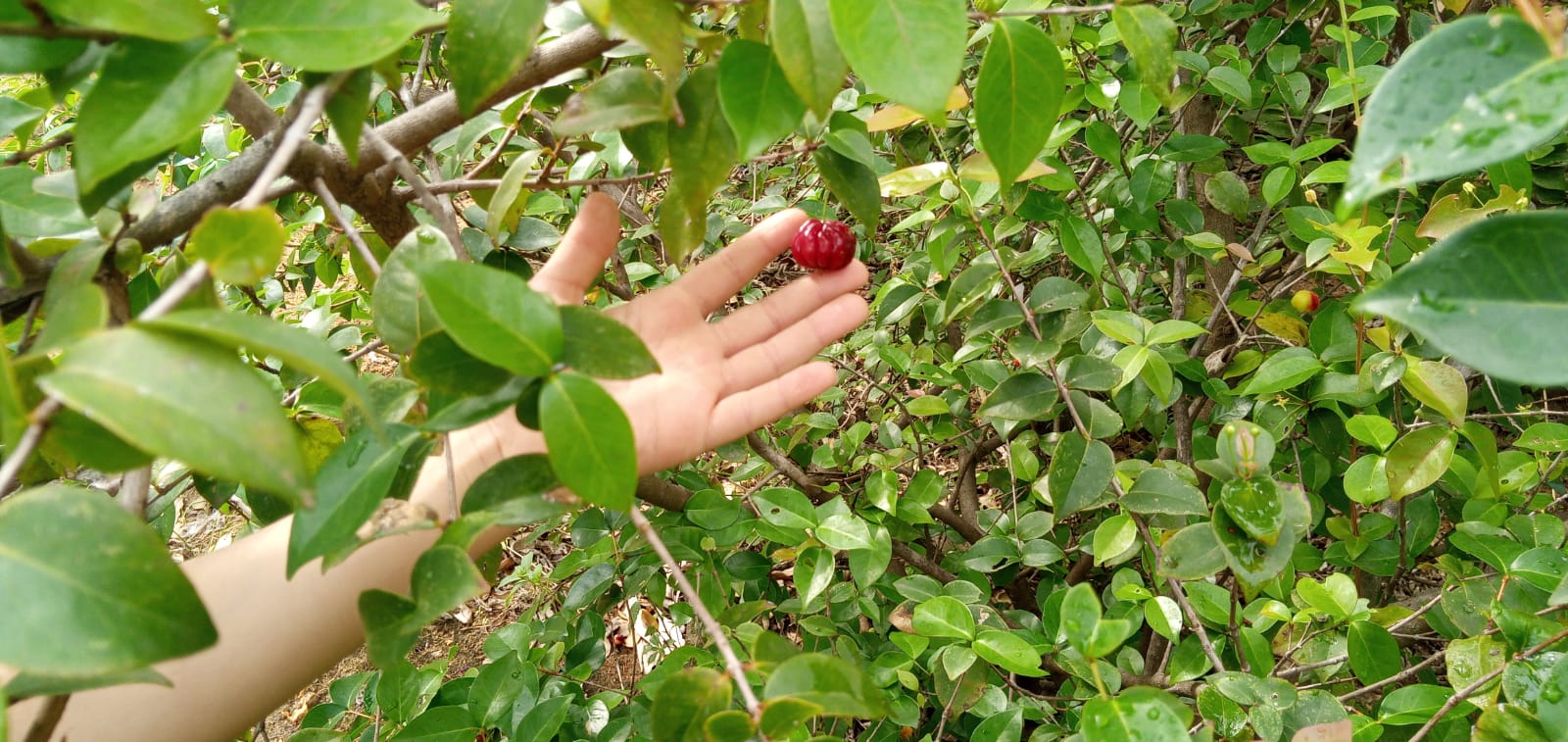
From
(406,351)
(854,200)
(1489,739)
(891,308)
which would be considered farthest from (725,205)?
(1489,739)

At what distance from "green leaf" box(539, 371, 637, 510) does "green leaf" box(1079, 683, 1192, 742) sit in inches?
16.0

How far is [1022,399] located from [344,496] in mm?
892

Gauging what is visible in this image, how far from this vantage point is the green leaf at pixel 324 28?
0.47 metres

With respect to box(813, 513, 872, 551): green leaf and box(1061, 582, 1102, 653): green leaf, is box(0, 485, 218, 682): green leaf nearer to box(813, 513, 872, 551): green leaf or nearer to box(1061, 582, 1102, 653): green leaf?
box(1061, 582, 1102, 653): green leaf

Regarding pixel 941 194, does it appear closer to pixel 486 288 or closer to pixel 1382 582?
pixel 486 288

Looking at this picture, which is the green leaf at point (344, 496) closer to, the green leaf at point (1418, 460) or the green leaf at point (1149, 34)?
the green leaf at point (1149, 34)

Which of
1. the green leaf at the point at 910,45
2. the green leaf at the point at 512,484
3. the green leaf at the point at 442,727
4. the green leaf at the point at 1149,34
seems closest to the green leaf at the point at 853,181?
the green leaf at the point at 1149,34

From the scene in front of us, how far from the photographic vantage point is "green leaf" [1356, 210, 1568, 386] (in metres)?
0.39

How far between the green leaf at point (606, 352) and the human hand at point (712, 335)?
463mm

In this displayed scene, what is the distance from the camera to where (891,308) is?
163 cm

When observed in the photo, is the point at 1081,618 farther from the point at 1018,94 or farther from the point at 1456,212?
the point at 1456,212

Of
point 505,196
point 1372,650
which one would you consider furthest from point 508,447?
point 1372,650

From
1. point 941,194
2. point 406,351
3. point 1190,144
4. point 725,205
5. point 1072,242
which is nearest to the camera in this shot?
point 406,351

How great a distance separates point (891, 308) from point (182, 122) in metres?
1.28
